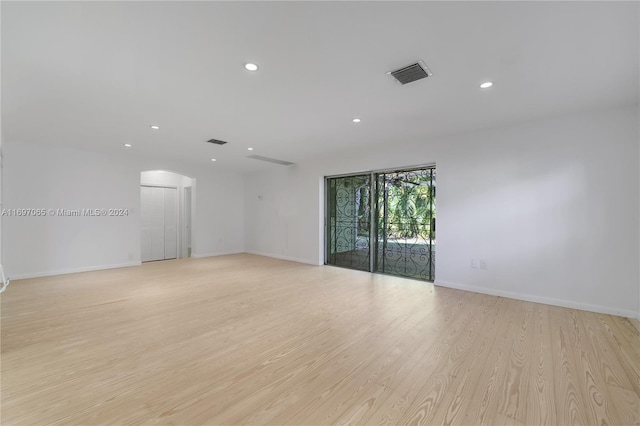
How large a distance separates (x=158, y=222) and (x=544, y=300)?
28.3ft

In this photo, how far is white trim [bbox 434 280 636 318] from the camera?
3.18 metres

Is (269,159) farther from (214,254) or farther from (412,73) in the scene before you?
(412,73)

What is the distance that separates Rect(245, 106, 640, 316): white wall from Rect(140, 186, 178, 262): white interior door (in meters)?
6.50

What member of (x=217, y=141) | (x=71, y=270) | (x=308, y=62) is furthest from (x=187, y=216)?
(x=308, y=62)

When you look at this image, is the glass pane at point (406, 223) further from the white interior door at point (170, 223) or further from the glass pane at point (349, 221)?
the white interior door at point (170, 223)

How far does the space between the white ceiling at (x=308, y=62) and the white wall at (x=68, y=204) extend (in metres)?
1.37

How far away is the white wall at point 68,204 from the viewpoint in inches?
190

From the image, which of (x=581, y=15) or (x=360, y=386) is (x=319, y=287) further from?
(x=581, y=15)

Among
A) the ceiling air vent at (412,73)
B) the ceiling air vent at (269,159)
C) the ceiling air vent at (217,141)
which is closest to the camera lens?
the ceiling air vent at (412,73)

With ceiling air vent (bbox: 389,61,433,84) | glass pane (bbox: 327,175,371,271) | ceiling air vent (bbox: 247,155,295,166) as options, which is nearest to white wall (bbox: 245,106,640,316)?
glass pane (bbox: 327,175,371,271)

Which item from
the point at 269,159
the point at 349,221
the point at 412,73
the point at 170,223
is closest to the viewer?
the point at 412,73

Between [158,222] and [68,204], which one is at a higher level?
[68,204]

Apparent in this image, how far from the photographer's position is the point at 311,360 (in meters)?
2.22

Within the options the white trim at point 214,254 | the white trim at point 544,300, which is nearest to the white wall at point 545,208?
the white trim at point 544,300
